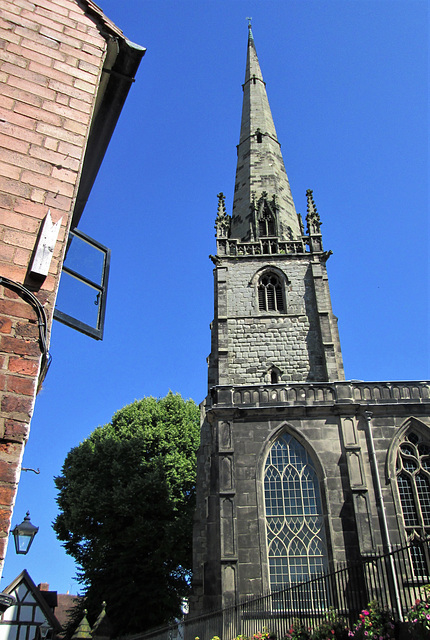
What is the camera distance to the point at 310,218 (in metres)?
26.0

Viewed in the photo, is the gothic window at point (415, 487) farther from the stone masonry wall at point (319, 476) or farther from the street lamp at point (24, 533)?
the street lamp at point (24, 533)

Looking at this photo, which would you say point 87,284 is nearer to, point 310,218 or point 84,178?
point 84,178

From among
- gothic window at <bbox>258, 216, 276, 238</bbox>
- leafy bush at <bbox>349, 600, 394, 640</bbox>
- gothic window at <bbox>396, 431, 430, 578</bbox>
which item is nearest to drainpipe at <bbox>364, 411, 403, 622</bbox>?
gothic window at <bbox>396, 431, 430, 578</bbox>

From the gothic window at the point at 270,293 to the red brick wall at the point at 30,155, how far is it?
17.9 metres

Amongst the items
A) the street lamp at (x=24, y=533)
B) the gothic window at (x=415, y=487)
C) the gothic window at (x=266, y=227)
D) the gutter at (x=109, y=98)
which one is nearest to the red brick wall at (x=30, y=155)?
the gutter at (x=109, y=98)

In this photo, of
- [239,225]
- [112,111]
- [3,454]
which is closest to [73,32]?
[112,111]

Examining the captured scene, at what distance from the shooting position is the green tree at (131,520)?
1970 cm

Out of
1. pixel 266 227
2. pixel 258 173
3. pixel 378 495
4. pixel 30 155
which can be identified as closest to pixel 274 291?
pixel 266 227

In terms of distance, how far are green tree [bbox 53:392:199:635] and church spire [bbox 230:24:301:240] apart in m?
12.1

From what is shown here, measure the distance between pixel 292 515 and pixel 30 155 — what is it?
12.5 meters

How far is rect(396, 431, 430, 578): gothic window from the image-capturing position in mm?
13438

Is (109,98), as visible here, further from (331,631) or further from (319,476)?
(319,476)

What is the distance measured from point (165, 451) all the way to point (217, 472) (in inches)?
365

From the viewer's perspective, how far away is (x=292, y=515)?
46.6ft
